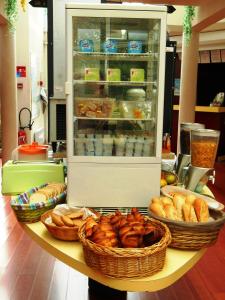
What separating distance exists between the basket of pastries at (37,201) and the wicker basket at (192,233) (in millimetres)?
687

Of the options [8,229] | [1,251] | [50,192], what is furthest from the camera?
[8,229]

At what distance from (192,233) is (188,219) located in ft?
0.33

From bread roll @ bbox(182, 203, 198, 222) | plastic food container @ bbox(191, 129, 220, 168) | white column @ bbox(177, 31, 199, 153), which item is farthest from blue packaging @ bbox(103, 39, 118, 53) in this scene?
white column @ bbox(177, 31, 199, 153)

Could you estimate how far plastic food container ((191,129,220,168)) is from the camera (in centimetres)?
246

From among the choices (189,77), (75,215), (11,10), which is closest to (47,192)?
(75,215)

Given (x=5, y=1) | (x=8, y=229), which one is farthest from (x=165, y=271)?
(x=5, y=1)

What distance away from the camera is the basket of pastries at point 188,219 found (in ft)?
5.81

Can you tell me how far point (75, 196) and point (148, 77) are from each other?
85 centimetres

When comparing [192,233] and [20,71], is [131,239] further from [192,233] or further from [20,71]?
[20,71]

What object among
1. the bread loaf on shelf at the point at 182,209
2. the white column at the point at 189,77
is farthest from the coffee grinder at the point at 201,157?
the white column at the point at 189,77

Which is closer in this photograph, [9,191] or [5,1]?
[9,191]

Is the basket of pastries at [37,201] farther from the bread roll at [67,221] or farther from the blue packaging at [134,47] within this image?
the blue packaging at [134,47]

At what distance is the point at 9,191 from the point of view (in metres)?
2.59

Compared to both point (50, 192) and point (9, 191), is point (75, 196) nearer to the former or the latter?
point (50, 192)
